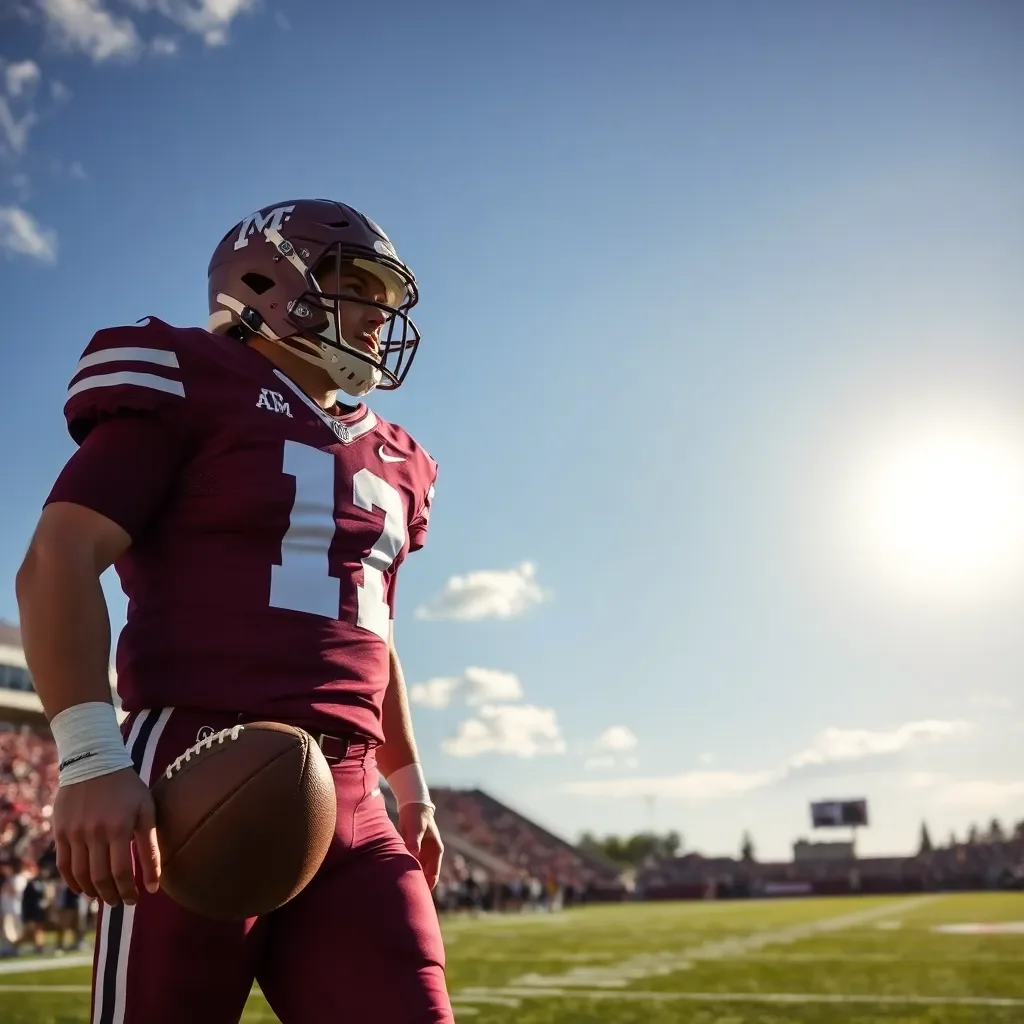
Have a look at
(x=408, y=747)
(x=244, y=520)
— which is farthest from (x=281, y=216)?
(x=408, y=747)

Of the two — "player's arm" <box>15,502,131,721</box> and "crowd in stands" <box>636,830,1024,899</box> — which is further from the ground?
"player's arm" <box>15,502,131,721</box>

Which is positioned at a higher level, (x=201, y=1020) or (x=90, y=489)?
(x=90, y=489)

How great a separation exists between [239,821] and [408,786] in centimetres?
78

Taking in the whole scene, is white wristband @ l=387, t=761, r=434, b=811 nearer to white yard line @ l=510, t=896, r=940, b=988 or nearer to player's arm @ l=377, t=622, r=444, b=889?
player's arm @ l=377, t=622, r=444, b=889

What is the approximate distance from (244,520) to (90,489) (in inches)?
9.7

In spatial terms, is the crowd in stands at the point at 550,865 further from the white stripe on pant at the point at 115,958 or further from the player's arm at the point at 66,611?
the player's arm at the point at 66,611

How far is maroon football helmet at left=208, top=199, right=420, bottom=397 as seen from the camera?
215cm

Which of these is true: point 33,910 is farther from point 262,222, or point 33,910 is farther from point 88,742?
point 88,742

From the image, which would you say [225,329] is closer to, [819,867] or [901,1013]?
[901,1013]

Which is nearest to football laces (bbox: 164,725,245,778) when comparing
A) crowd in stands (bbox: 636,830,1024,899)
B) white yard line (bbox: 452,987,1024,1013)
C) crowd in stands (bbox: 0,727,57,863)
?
white yard line (bbox: 452,987,1024,1013)

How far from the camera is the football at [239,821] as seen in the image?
1.61m

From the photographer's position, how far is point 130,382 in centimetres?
184

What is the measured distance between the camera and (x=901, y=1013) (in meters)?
6.13

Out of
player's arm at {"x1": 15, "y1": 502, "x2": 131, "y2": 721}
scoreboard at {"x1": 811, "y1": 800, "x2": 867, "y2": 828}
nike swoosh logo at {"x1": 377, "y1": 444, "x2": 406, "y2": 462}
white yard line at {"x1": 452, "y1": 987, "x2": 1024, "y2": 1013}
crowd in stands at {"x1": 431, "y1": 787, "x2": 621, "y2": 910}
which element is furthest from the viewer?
scoreboard at {"x1": 811, "y1": 800, "x2": 867, "y2": 828}
